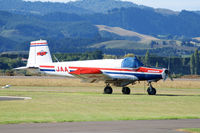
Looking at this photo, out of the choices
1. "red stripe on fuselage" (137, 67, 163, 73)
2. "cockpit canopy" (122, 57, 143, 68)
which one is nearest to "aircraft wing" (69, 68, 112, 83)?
"cockpit canopy" (122, 57, 143, 68)

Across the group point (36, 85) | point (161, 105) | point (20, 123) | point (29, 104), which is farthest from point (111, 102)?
point (36, 85)

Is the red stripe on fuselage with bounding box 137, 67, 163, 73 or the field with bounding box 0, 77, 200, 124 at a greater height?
the red stripe on fuselage with bounding box 137, 67, 163, 73

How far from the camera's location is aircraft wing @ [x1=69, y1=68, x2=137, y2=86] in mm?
40125

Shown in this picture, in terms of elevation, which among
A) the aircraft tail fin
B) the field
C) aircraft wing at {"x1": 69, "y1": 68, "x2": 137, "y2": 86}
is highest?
the aircraft tail fin

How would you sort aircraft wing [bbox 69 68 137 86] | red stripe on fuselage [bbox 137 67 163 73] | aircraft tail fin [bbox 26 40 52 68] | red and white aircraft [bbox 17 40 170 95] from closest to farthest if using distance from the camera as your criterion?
red stripe on fuselage [bbox 137 67 163 73] → red and white aircraft [bbox 17 40 170 95] → aircraft wing [bbox 69 68 137 86] → aircraft tail fin [bbox 26 40 52 68]

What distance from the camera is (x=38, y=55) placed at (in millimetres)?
44562

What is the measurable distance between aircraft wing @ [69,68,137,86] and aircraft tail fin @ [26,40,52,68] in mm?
4598

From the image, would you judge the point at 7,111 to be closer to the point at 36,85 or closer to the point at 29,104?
the point at 29,104

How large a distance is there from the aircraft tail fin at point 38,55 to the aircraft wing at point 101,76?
15.1 ft

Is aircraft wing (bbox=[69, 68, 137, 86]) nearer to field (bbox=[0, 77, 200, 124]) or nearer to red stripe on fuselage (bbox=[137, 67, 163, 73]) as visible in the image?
red stripe on fuselage (bbox=[137, 67, 163, 73])

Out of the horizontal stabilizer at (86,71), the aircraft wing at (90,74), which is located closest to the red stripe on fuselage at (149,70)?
the aircraft wing at (90,74)

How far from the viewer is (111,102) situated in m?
31.3

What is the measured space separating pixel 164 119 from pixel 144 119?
3.16ft

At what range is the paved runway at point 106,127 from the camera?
18497mm
